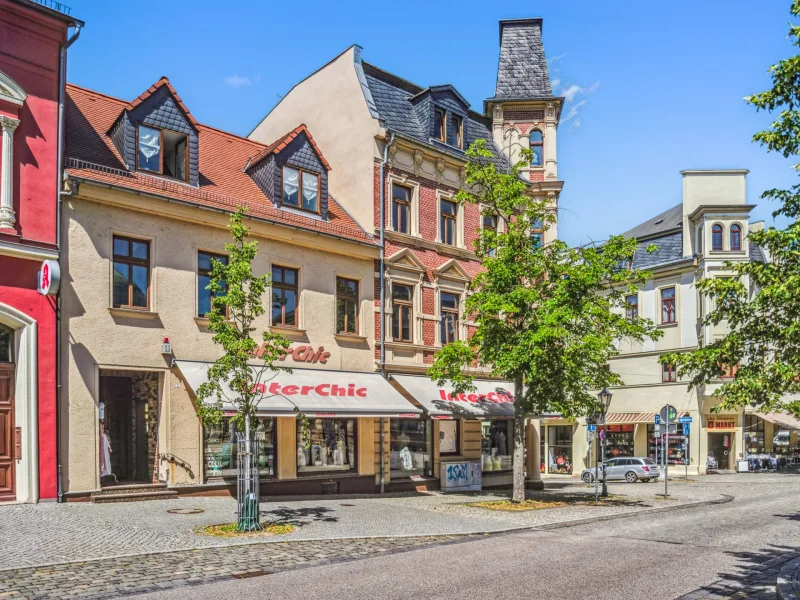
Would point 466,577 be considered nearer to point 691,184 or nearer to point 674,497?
point 674,497

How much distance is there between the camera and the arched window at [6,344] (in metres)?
15.3

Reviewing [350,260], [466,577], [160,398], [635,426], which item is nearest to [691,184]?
[635,426]

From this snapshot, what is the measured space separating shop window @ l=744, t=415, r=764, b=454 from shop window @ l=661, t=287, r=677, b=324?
662cm

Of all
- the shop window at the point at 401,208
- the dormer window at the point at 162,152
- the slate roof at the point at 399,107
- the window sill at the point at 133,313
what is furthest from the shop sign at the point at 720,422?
the window sill at the point at 133,313

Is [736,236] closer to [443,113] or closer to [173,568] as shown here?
[443,113]

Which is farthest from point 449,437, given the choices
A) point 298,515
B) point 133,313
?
point 133,313

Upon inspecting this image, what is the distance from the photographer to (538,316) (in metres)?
19.0

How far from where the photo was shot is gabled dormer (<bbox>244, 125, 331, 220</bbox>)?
21406 millimetres

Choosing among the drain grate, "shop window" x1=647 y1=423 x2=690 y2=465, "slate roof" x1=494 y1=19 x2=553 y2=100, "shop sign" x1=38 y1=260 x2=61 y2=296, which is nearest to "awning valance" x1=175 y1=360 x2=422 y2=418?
"shop sign" x1=38 y1=260 x2=61 y2=296

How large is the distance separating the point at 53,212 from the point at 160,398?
4.77 metres

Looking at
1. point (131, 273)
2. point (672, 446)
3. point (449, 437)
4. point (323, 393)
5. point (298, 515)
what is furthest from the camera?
point (672, 446)

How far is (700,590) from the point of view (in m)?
9.55

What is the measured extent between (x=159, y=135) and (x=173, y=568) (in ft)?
38.4

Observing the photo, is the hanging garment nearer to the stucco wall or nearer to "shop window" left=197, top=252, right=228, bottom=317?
the stucco wall
